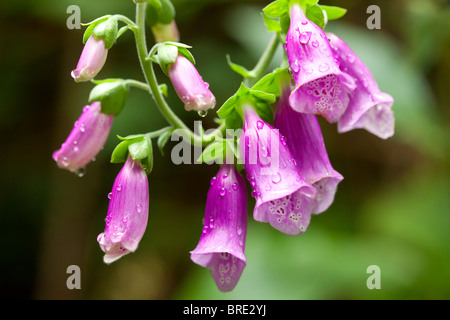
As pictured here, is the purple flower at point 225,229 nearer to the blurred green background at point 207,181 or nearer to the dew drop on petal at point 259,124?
the dew drop on petal at point 259,124

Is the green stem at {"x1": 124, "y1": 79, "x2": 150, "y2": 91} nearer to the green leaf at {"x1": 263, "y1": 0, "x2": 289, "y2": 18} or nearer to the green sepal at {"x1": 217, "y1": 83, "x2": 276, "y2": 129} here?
the green sepal at {"x1": 217, "y1": 83, "x2": 276, "y2": 129}

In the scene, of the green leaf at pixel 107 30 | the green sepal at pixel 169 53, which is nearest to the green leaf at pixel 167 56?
the green sepal at pixel 169 53

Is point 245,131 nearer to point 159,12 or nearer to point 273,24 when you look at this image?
point 273,24

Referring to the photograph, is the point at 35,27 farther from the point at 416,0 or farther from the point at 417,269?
the point at 417,269

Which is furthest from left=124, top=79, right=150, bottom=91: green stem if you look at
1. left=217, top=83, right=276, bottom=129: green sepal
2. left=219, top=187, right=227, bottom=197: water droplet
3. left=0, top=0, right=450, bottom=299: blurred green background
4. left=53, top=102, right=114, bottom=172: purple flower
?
left=0, top=0, right=450, bottom=299: blurred green background

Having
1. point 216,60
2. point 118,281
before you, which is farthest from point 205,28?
point 118,281

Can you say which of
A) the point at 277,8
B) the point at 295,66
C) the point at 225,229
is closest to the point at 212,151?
the point at 225,229
